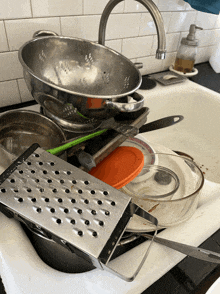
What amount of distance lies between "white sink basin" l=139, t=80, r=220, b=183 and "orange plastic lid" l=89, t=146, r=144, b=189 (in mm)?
421

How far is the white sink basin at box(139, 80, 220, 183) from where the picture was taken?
34.9 inches

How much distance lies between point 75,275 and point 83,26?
0.66m

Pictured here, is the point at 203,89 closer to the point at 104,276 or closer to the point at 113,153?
the point at 113,153

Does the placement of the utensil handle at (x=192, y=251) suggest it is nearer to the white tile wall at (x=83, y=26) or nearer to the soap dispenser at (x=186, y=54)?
the white tile wall at (x=83, y=26)

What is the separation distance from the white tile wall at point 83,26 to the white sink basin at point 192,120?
0.54 feet

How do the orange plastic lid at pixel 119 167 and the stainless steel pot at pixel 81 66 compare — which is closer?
the orange plastic lid at pixel 119 167

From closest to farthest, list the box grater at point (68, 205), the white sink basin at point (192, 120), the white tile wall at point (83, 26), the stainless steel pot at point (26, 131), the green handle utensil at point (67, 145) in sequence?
the box grater at point (68, 205), the green handle utensil at point (67, 145), the stainless steel pot at point (26, 131), the white tile wall at point (83, 26), the white sink basin at point (192, 120)

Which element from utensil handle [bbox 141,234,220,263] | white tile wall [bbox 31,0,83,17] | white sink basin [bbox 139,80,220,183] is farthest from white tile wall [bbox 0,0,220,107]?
utensil handle [bbox 141,234,220,263]

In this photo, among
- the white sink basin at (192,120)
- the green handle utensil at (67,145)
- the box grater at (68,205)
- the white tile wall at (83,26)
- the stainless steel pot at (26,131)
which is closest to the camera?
the box grater at (68,205)

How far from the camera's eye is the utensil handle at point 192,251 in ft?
1.07

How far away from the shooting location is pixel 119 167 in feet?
1.46

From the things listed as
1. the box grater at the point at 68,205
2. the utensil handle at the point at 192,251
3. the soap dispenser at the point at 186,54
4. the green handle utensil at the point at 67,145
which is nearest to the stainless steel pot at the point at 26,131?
the green handle utensil at the point at 67,145

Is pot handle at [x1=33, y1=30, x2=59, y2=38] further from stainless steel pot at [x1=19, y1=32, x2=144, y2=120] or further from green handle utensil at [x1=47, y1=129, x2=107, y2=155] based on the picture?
green handle utensil at [x1=47, y1=129, x2=107, y2=155]

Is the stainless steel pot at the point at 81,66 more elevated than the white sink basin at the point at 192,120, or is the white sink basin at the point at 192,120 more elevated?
the stainless steel pot at the point at 81,66
